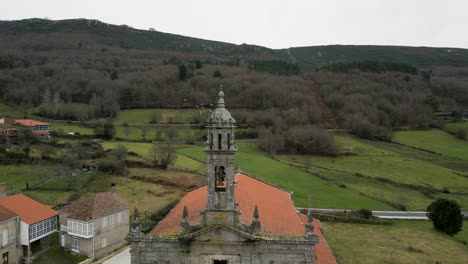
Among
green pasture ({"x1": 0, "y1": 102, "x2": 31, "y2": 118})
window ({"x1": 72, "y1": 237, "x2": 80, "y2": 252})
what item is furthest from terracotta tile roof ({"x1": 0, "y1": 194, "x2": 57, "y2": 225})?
green pasture ({"x1": 0, "y1": 102, "x2": 31, "y2": 118})

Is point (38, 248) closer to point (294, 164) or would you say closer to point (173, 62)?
point (294, 164)

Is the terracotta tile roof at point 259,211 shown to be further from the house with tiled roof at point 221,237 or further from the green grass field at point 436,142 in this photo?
the green grass field at point 436,142

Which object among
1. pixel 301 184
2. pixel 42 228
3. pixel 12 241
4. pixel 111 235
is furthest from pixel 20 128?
pixel 301 184

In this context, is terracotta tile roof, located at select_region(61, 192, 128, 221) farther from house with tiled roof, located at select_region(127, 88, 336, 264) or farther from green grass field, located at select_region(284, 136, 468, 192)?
green grass field, located at select_region(284, 136, 468, 192)

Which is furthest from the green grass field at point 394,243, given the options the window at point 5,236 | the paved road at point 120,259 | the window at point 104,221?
the window at point 5,236

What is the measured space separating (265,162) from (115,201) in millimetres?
33924

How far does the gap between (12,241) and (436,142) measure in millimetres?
91813

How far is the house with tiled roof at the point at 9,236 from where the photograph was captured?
30781 millimetres

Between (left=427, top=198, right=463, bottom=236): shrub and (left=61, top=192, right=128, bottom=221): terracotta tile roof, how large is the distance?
3395 cm

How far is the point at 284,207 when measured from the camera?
1066 inches

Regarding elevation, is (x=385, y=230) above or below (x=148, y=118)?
below

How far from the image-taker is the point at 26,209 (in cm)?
3478

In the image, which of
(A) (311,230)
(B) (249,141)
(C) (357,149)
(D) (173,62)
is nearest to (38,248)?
(A) (311,230)

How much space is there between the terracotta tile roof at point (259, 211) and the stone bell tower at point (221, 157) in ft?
6.72
